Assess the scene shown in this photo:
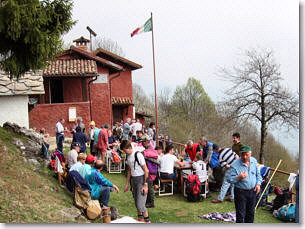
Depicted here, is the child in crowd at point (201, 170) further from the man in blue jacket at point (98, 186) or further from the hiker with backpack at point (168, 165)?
the man in blue jacket at point (98, 186)

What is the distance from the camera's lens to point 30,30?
4914mm

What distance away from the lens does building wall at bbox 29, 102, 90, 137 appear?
11.3 m

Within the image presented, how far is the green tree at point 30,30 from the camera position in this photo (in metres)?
4.66

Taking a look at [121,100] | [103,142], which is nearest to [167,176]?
[103,142]

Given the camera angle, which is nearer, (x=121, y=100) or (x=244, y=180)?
(x=244, y=180)

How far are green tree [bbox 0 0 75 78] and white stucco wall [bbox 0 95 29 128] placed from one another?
2.38 metres

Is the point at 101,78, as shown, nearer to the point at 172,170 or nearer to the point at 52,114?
A: the point at 52,114

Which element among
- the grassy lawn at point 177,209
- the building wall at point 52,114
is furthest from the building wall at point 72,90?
the grassy lawn at point 177,209

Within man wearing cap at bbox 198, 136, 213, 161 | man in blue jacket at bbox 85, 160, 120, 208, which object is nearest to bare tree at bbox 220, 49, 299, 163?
man wearing cap at bbox 198, 136, 213, 161

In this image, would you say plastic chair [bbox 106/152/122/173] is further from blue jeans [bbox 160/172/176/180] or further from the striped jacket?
the striped jacket

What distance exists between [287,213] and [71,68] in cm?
1018

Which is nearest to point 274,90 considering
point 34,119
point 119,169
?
point 119,169

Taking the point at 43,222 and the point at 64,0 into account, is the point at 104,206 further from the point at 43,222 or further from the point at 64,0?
the point at 64,0

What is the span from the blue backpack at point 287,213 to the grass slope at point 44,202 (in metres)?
0.11
